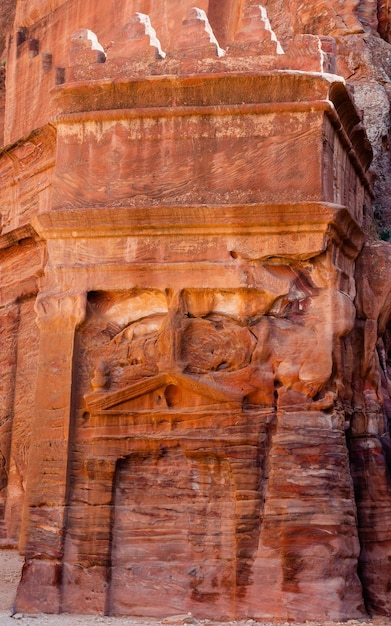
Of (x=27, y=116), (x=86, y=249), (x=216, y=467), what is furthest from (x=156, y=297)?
(x=27, y=116)

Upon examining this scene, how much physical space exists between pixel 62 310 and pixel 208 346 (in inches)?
63.1

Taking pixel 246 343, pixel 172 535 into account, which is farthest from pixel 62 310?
pixel 172 535

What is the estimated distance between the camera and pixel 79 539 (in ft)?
31.9

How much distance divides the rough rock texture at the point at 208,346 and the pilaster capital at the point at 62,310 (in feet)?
0.08

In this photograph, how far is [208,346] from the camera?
33.0 feet

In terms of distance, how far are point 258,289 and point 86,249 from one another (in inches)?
74.1

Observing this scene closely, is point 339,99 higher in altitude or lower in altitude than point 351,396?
higher

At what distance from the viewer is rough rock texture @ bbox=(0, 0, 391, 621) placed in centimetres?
948

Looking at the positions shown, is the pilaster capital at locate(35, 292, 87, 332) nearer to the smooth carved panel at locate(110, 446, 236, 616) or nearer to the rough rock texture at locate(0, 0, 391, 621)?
the rough rock texture at locate(0, 0, 391, 621)

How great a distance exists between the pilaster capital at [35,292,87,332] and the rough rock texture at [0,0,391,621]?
2 centimetres

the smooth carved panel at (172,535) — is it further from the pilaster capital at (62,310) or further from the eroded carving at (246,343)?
the pilaster capital at (62,310)

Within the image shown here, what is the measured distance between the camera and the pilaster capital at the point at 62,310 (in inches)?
407

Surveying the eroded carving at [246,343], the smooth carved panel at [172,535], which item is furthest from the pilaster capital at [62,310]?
the smooth carved panel at [172,535]

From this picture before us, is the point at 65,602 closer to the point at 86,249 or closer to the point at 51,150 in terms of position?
the point at 86,249
